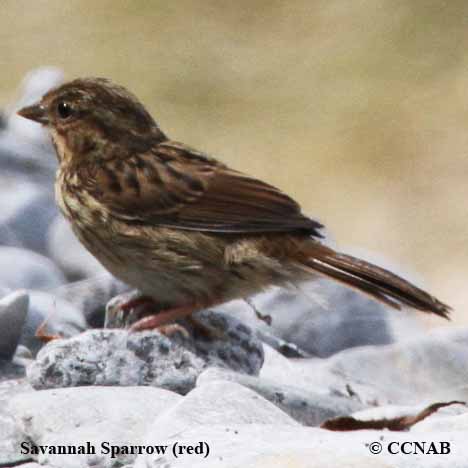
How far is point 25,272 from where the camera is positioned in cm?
594

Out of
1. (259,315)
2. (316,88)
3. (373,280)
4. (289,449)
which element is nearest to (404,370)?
(259,315)

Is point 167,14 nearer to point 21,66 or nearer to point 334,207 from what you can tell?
point 21,66

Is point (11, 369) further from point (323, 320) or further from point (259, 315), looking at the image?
point (323, 320)

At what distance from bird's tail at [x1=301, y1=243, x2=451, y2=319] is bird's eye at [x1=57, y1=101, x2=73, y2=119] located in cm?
94

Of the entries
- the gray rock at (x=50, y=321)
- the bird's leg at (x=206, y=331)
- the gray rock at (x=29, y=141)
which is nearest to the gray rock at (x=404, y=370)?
the bird's leg at (x=206, y=331)

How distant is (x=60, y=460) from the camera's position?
4070mm

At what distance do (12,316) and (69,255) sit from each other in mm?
1455

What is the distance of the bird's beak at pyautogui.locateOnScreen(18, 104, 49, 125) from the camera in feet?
17.7

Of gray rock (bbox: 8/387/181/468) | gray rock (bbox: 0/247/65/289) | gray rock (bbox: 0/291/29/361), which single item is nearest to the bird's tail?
gray rock (bbox: 8/387/181/468)

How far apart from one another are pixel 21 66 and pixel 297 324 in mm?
5364

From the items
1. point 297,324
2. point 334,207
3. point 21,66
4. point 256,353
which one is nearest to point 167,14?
point 21,66

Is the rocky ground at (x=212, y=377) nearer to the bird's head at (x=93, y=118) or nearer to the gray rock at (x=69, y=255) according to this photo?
the gray rock at (x=69, y=255)

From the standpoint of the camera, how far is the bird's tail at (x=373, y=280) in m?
4.75

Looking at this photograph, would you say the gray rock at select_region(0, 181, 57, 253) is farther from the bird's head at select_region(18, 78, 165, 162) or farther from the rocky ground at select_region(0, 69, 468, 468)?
the bird's head at select_region(18, 78, 165, 162)
